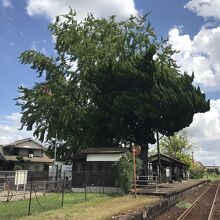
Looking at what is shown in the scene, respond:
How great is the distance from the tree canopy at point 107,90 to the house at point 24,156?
30.3 feet

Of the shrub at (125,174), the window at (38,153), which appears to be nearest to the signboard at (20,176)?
the shrub at (125,174)

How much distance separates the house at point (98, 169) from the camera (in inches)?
1096

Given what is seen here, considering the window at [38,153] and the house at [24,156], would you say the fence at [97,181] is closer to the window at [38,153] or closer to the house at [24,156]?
the house at [24,156]

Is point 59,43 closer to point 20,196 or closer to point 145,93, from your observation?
point 145,93

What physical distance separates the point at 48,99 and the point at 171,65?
14535 mm

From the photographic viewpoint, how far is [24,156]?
1999 inches

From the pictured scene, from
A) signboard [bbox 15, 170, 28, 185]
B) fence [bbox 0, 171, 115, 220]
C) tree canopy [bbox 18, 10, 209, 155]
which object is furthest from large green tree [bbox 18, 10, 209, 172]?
signboard [bbox 15, 170, 28, 185]

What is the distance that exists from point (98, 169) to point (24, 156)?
24651mm

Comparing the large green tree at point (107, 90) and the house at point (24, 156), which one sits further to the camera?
the house at point (24, 156)

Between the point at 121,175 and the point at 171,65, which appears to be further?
the point at 171,65

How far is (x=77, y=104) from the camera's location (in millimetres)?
39312

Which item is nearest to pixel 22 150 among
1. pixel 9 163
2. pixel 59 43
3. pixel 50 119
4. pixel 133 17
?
pixel 9 163

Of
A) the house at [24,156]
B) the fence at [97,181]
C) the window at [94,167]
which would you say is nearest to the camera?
the fence at [97,181]

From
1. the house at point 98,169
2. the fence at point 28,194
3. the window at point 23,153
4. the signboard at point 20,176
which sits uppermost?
the window at point 23,153
